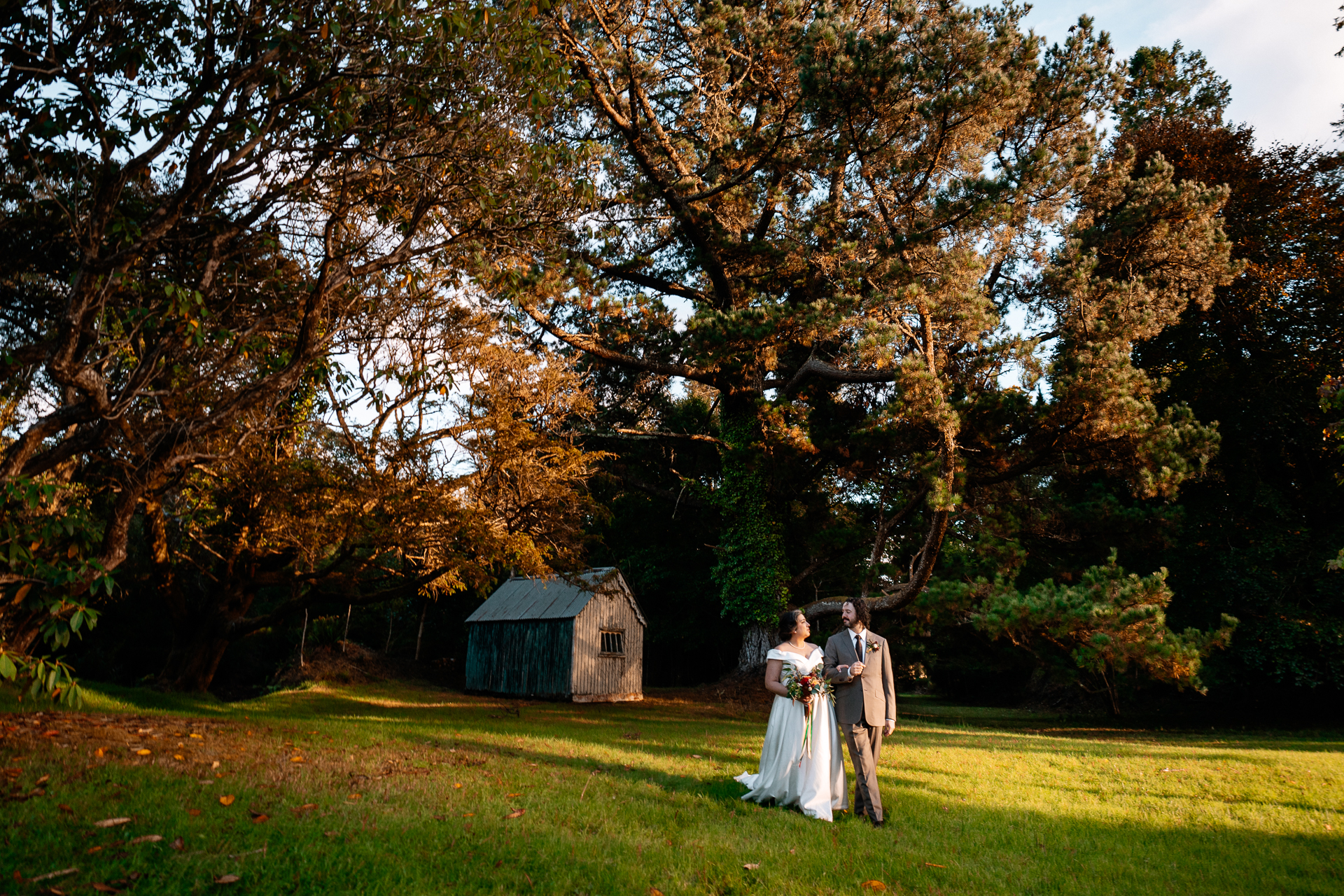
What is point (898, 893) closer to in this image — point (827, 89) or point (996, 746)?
point (996, 746)

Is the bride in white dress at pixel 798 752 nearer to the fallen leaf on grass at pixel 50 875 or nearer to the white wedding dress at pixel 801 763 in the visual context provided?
the white wedding dress at pixel 801 763

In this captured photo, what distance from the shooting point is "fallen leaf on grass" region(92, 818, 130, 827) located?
4723 millimetres

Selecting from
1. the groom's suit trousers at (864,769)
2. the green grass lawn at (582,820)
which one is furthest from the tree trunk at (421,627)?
the groom's suit trousers at (864,769)

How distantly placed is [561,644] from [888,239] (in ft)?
57.7

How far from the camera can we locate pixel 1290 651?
18375 mm

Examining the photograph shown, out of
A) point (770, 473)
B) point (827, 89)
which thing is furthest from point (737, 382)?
point (827, 89)

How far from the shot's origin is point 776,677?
7391 mm

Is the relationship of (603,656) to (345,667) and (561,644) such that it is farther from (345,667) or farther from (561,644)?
(345,667)

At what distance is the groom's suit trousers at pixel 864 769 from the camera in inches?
259

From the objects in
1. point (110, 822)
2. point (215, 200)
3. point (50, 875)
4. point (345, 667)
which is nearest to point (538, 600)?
point (345, 667)

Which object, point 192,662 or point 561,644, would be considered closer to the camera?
point 192,662

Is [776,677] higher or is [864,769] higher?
[776,677]

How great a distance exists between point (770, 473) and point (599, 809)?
49.3 ft

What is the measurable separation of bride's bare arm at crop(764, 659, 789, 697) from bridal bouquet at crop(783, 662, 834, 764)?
1.8 inches
